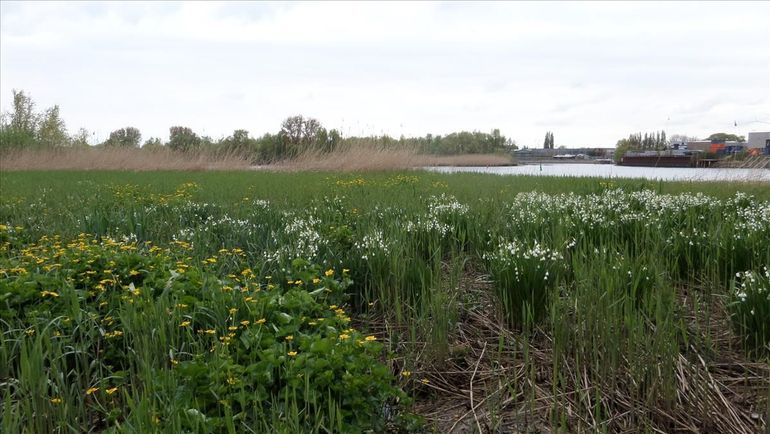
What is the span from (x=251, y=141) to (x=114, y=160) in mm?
7610

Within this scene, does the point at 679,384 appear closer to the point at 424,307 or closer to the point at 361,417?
the point at 424,307

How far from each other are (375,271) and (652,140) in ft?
93.8

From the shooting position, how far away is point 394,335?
3061mm

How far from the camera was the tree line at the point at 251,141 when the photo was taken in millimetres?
23658

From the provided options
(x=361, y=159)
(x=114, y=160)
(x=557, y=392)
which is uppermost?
(x=361, y=159)

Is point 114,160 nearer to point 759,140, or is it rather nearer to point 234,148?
point 234,148

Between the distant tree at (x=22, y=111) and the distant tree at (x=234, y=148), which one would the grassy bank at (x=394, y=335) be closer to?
the distant tree at (x=234, y=148)

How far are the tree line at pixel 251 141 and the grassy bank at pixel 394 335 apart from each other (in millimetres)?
18129

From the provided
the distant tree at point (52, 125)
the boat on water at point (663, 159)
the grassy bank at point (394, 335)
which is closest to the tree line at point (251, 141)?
the distant tree at point (52, 125)

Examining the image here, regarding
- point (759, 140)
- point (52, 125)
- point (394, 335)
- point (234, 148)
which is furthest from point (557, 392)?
point (52, 125)

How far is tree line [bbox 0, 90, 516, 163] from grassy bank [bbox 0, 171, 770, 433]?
18.1 metres

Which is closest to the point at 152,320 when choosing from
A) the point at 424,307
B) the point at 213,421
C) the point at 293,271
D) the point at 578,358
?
the point at 213,421

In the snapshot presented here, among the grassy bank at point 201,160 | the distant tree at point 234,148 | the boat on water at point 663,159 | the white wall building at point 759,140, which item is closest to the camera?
the white wall building at point 759,140

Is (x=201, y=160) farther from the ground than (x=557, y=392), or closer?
farther from the ground
